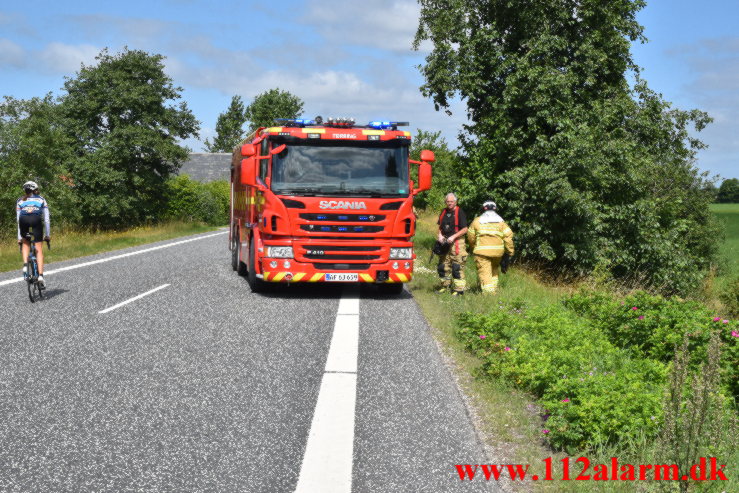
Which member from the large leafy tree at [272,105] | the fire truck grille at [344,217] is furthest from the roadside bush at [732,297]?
the large leafy tree at [272,105]

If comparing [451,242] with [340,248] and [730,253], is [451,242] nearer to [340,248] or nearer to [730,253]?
[340,248]

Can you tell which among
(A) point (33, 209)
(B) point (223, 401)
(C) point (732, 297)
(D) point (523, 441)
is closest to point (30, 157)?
(A) point (33, 209)

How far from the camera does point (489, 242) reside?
11.5m

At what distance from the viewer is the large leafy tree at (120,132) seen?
39.8 metres

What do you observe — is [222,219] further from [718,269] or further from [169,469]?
[169,469]

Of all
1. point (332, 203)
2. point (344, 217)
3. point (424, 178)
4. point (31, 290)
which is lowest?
point (31, 290)

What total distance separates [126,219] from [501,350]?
130 feet

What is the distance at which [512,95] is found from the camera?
21.1 meters

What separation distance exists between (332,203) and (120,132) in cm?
3298

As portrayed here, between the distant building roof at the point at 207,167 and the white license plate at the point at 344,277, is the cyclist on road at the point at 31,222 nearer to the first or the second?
the white license plate at the point at 344,277

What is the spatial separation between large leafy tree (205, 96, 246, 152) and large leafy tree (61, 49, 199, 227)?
6176 cm

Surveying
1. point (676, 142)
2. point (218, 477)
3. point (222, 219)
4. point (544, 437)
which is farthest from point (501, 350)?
point (222, 219)

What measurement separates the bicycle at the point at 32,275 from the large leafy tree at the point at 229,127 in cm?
9477

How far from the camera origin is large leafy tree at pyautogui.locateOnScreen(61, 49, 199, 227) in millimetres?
39844
